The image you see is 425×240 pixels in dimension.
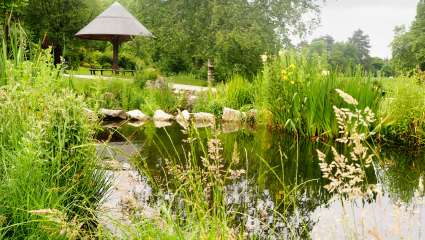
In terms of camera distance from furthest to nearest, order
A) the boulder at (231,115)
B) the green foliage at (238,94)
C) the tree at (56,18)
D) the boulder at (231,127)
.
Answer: the tree at (56,18) < the green foliage at (238,94) < the boulder at (231,115) < the boulder at (231,127)

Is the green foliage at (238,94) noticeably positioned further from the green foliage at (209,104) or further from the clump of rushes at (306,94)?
the clump of rushes at (306,94)

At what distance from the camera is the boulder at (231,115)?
1216 cm

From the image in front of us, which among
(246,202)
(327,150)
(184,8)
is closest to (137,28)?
(184,8)

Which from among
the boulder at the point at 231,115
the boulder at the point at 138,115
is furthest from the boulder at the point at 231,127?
the boulder at the point at 138,115

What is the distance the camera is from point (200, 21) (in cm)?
2320

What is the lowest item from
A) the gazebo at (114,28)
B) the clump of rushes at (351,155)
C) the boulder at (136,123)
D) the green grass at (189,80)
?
the boulder at (136,123)

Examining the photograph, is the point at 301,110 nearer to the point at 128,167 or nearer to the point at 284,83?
the point at 284,83

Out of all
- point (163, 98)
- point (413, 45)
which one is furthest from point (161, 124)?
point (413, 45)

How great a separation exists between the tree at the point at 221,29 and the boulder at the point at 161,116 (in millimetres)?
5901

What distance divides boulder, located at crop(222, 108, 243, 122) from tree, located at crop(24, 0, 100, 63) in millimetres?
19896

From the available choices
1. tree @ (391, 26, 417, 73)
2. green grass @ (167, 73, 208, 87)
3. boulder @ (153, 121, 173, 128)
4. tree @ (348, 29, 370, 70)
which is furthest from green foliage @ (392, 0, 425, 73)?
tree @ (348, 29, 370, 70)

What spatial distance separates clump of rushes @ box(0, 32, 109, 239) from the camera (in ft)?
9.09

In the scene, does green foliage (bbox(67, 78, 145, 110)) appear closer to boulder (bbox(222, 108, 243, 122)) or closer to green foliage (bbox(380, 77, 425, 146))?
boulder (bbox(222, 108, 243, 122))

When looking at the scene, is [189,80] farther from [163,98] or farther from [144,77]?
[163,98]
